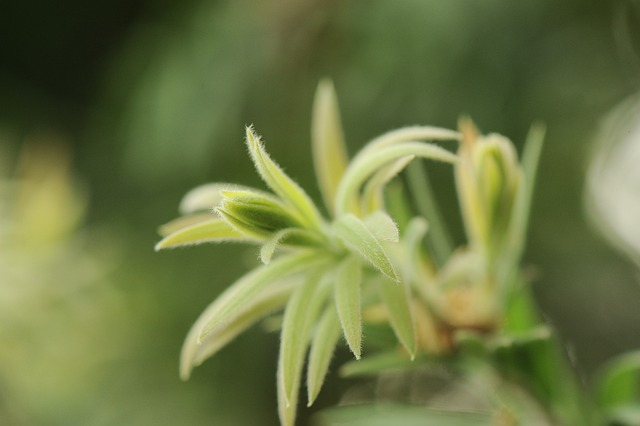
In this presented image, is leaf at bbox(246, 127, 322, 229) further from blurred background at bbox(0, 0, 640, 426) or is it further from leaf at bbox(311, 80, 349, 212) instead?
blurred background at bbox(0, 0, 640, 426)

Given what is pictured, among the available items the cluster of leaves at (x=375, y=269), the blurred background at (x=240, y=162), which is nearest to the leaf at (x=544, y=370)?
the cluster of leaves at (x=375, y=269)

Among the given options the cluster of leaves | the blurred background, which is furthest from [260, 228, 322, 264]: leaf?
the blurred background

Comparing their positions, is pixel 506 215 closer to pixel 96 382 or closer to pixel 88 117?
pixel 96 382

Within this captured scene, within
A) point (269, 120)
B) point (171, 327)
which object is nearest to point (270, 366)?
point (171, 327)

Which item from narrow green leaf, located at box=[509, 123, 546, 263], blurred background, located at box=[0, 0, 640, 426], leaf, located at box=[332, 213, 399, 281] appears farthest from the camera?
blurred background, located at box=[0, 0, 640, 426]

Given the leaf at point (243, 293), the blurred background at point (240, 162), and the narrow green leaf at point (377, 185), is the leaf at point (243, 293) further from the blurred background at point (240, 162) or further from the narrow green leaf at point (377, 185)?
the blurred background at point (240, 162)

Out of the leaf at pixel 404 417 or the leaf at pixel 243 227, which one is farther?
the leaf at pixel 404 417
